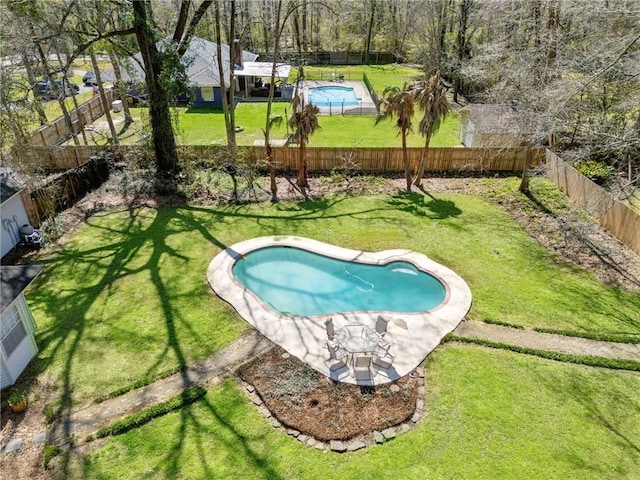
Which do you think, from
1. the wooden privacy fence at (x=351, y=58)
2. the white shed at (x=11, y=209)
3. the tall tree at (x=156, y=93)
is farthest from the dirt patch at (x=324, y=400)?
the wooden privacy fence at (x=351, y=58)

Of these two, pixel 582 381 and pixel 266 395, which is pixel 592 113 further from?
pixel 266 395

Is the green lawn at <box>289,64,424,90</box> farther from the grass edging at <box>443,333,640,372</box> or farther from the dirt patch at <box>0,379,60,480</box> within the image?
the dirt patch at <box>0,379,60,480</box>

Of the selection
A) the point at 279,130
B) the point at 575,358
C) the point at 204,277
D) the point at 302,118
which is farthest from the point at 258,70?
the point at 575,358

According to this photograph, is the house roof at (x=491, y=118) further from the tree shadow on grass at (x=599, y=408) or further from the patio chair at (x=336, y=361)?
the patio chair at (x=336, y=361)

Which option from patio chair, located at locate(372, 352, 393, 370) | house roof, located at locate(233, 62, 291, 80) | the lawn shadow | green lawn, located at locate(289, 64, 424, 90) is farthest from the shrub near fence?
green lawn, located at locate(289, 64, 424, 90)

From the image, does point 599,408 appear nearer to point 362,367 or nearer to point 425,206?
point 362,367
